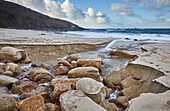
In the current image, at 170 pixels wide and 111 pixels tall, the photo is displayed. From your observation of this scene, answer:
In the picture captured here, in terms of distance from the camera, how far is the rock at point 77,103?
5.65 feet

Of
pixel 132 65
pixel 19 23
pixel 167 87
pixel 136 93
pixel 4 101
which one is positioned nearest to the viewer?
pixel 4 101

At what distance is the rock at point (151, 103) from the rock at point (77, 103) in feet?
1.63

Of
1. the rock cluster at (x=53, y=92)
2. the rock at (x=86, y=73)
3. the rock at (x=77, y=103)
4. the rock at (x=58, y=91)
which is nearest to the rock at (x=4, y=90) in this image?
the rock cluster at (x=53, y=92)

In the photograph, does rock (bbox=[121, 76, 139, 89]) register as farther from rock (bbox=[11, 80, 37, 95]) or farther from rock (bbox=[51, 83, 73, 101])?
rock (bbox=[11, 80, 37, 95])

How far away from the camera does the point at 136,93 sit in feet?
9.25

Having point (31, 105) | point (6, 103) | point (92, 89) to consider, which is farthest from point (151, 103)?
point (6, 103)

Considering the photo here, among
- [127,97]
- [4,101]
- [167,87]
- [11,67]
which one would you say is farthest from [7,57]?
[167,87]

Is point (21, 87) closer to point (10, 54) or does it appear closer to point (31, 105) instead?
point (31, 105)

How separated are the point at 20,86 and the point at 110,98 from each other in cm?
213

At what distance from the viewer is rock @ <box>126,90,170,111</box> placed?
5.30 ft

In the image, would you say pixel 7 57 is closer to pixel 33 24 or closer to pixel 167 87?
pixel 167 87

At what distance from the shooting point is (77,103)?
1.82 m

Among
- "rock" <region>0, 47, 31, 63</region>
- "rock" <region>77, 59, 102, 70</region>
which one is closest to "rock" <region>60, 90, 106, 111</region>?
"rock" <region>77, 59, 102, 70</region>

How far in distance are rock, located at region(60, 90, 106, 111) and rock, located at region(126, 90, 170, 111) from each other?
50cm
